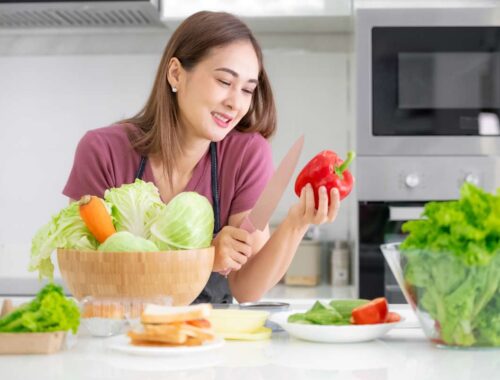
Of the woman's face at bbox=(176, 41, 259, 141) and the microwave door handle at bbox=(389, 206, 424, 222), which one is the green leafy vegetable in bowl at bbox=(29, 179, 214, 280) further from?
the microwave door handle at bbox=(389, 206, 424, 222)

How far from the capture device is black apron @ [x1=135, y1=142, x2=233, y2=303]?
6.83 feet

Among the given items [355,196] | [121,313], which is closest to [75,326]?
[121,313]

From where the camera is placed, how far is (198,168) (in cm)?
215

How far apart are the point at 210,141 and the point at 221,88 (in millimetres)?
227

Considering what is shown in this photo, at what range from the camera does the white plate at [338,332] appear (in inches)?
49.2

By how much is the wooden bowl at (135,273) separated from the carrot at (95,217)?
65 millimetres

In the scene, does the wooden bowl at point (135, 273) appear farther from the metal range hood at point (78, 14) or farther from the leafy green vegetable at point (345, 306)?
the metal range hood at point (78, 14)

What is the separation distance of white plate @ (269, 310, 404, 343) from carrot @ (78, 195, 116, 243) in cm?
35

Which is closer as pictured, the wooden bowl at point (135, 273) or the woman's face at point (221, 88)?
Answer: the wooden bowl at point (135, 273)

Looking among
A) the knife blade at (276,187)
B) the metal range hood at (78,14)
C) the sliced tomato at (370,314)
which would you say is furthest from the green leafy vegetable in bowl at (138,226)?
the metal range hood at (78,14)

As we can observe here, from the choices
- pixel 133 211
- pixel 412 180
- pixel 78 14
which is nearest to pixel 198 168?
pixel 133 211

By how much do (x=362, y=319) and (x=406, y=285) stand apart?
0.10m

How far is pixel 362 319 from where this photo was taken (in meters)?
1.29

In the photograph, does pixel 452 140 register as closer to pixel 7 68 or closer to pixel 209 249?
pixel 209 249
